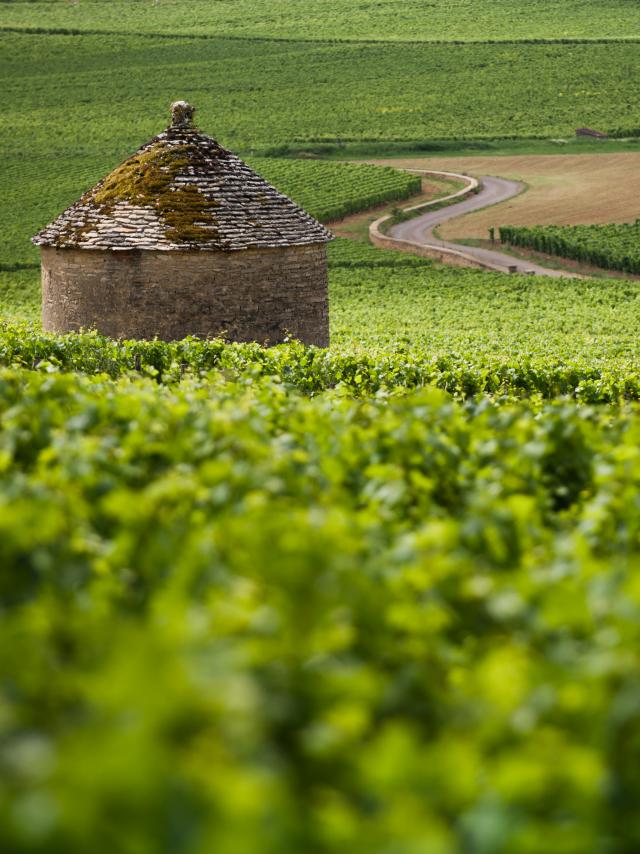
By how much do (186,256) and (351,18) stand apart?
125 meters

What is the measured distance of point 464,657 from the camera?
4.47 meters

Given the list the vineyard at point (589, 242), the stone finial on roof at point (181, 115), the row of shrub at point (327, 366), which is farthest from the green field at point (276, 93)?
the row of shrub at point (327, 366)

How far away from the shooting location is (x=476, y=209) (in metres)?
74.6

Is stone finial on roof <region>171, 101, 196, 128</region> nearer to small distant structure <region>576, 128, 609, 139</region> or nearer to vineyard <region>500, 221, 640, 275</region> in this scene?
vineyard <region>500, 221, 640, 275</region>

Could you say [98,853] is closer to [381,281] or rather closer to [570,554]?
[570,554]

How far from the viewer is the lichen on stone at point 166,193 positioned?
22031 mm

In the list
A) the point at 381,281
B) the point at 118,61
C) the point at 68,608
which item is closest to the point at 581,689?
the point at 68,608

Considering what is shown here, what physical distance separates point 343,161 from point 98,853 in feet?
292

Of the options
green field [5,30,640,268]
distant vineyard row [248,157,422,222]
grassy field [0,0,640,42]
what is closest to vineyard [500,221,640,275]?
distant vineyard row [248,157,422,222]

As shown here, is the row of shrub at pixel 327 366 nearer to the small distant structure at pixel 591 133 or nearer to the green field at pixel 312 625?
the green field at pixel 312 625

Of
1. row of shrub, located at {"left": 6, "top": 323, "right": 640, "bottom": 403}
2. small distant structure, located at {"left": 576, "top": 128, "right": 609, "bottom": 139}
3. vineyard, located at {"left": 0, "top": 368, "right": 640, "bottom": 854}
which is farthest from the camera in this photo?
small distant structure, located at {"left": 576, "top": 128, "right": 609, "bottom": 139}

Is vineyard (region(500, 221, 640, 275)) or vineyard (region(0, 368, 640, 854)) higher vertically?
vineyard (region(0, 368, 640, 854))

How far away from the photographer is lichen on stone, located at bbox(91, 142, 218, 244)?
72.3ft

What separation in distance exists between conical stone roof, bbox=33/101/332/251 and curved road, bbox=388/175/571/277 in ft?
124
